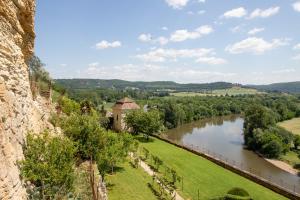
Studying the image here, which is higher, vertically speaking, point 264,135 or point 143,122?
point 143,122

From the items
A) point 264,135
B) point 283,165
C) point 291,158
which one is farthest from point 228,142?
point 283,165

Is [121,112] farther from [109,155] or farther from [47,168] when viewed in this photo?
[47,168]

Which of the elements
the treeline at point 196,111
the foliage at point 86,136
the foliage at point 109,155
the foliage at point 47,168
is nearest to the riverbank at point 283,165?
the foliage at point 109,155

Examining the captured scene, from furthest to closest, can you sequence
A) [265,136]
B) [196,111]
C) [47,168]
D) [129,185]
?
[196,111] → [265,136] → [129,185] → [47,168]

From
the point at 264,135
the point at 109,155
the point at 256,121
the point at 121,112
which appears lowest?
the point at 264,135

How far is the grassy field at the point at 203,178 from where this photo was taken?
30.2 metres

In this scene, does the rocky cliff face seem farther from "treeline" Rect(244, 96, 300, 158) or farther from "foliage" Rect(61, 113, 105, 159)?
"treeline" Rect(244, 96, 300, 158)

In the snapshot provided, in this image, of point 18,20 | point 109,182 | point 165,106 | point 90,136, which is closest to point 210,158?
point 109,182

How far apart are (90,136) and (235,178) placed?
20.8 m

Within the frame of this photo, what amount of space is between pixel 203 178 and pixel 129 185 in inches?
447

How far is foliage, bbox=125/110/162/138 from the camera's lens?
55.4 metres

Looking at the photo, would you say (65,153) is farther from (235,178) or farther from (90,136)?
(235,178)

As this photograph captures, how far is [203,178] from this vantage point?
3462 centimetres

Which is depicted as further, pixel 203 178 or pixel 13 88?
pixel 203 178
